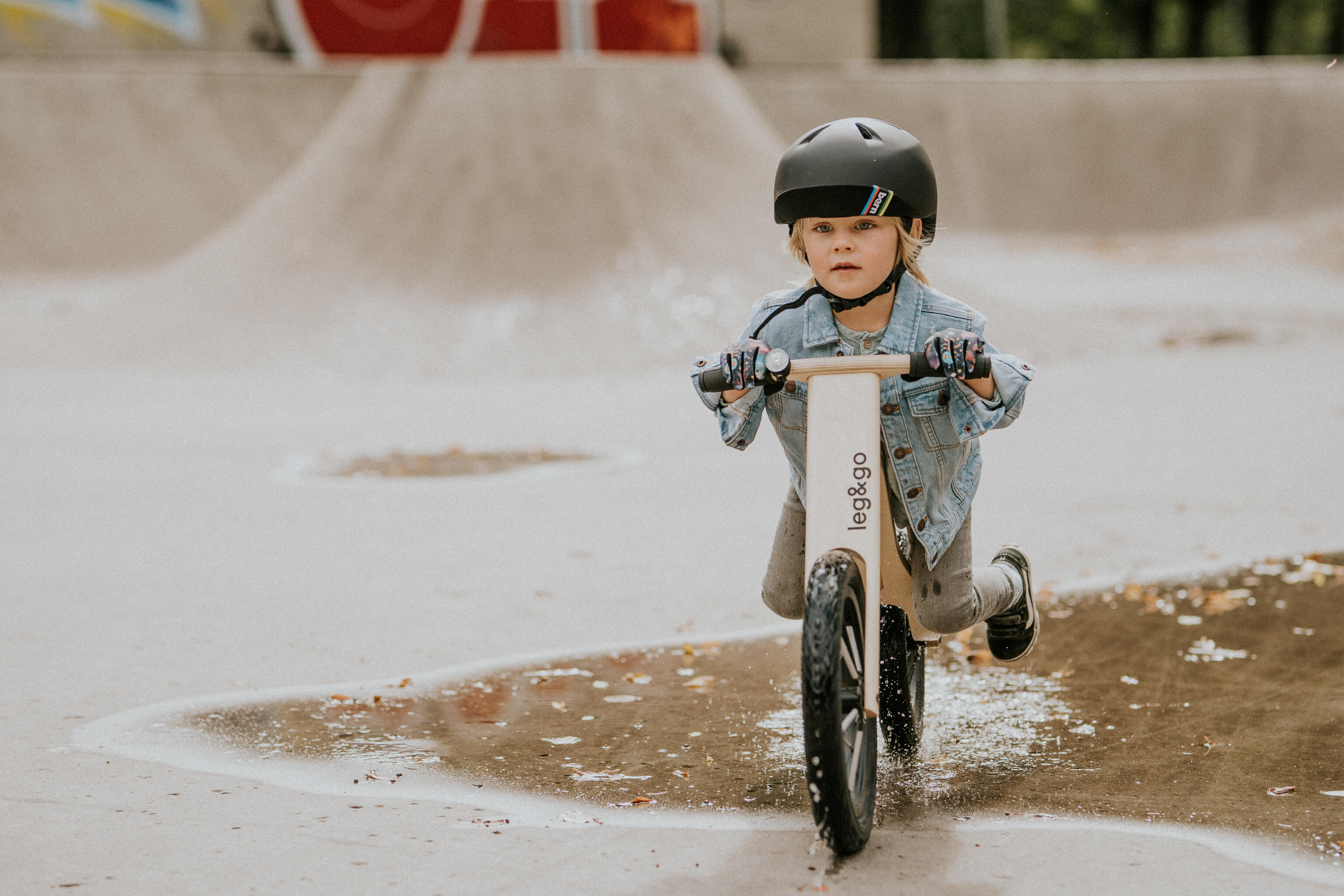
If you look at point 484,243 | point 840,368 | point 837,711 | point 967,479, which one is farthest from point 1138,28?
point 837,711

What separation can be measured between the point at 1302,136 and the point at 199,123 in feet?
72.2

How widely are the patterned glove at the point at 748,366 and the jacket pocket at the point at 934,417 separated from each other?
1.27 ft

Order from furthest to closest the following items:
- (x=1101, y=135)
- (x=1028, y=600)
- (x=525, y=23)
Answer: (x=1101, y=135), (x=525, y=23), (x=1028, y=600)

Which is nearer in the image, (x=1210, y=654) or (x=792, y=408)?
(x=792, y=408)

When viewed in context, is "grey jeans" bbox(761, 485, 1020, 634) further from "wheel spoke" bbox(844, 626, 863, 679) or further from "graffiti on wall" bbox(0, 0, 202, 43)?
"graffiti on wall" bbox(0, 0, 202, 43)

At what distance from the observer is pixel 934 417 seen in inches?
143

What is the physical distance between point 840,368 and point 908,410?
0.92 ft

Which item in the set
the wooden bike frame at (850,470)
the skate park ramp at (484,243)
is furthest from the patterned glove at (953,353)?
the skate park ramp at (484,243)

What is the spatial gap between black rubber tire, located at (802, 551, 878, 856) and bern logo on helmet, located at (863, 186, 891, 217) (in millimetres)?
799

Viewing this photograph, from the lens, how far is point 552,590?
19.9 feet

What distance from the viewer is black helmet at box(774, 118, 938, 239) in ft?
11.3

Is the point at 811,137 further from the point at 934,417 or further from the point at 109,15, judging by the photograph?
the point at 109,15

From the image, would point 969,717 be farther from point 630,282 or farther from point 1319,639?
point 630,282

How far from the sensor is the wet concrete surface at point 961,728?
145 inches
